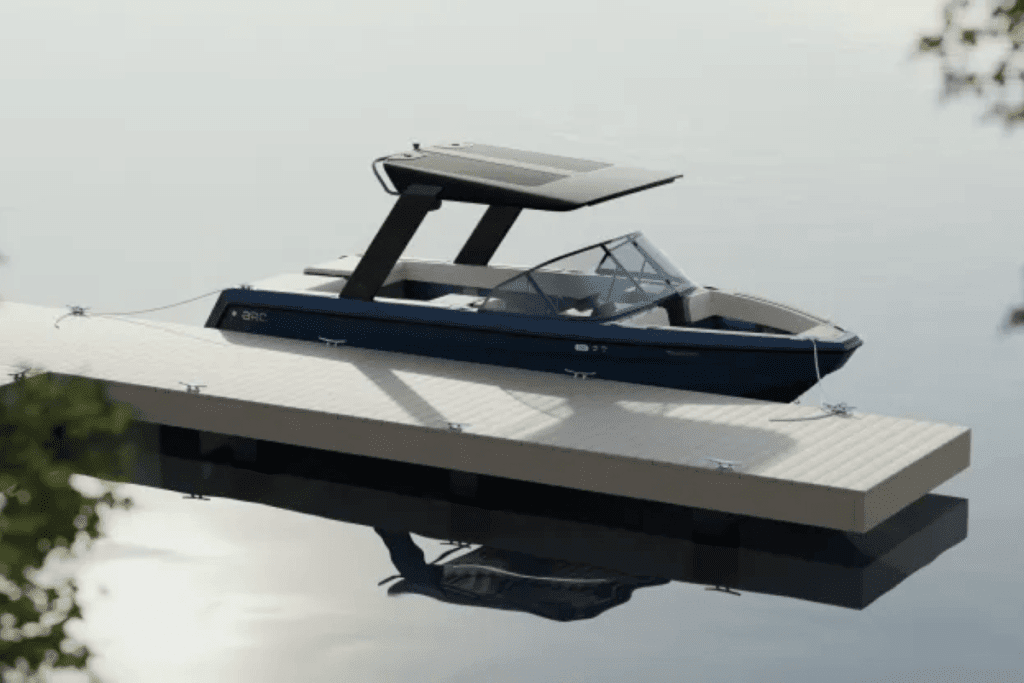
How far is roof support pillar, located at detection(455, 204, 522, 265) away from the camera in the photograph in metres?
16.0

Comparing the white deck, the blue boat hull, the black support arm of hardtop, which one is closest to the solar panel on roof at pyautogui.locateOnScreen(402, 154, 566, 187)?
the black support arm of hardtop

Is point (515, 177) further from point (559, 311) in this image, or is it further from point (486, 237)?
point (486, 237)

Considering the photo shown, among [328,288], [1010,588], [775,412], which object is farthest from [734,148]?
[1010,588]

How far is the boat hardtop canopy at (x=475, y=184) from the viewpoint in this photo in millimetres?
14047

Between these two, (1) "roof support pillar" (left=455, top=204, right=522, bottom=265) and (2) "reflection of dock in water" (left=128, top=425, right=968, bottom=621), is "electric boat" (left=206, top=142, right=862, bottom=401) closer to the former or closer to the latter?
(1) "roof support pillar" (left=455, top=204, right=522, bottom=265)

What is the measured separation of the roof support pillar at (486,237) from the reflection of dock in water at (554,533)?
2467mm

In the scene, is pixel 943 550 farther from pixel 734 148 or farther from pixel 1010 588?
pixel 734 148

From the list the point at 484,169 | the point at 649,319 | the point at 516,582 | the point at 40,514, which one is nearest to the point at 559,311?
the point at 649,319

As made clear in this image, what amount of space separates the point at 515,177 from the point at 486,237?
1.61 meters

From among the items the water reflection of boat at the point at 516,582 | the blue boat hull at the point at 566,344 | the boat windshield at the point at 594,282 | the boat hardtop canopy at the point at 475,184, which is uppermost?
the boat hardtop canopy at the point at 475,184

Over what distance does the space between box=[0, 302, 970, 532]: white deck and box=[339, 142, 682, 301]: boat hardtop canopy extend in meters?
0.68

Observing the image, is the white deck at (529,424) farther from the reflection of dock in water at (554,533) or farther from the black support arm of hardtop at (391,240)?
the black support arm of hardtop at (391,240)

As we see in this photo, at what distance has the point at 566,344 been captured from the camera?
14094 millimetres

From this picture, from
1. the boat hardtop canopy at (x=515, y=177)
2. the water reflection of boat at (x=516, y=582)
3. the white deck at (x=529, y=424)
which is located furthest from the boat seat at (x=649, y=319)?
the water reflection of boat at (x=516, y=582)
